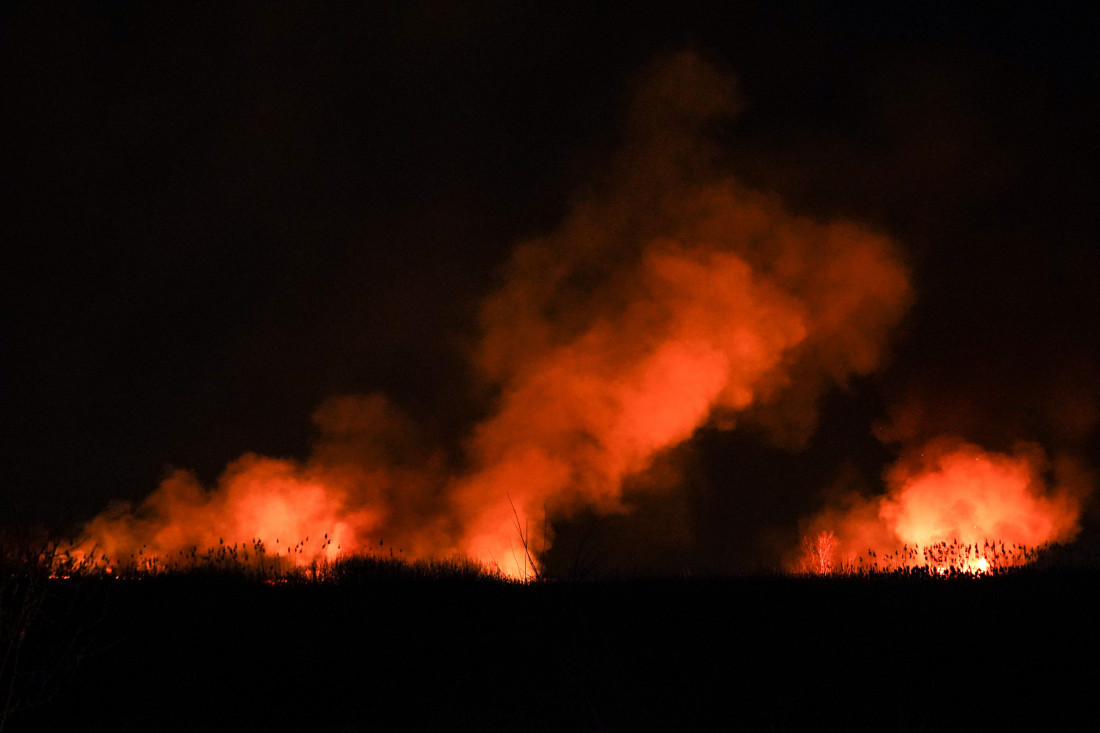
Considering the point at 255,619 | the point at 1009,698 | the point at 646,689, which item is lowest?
the point at 1009,698

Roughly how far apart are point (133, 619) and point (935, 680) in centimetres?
785

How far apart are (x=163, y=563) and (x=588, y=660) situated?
19.3ft

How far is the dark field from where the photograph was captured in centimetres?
668

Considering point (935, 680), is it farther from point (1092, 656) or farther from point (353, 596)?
point (353, 596)

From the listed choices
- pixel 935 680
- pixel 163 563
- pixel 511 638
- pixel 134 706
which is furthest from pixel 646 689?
pixel 163 563

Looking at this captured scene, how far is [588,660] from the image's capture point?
7.53 m

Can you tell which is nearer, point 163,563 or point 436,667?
point 436,667

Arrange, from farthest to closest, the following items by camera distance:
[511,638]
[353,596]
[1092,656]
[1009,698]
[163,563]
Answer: [163,563]
[353,596]
[511,638]
[1092,656]
[1009,698]

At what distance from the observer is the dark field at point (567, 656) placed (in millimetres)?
6684

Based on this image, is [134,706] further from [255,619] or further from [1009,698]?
[1009,698]

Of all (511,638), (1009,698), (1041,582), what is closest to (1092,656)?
(1009,698)

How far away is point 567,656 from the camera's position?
7.64m

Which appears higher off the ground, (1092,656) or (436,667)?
(436,667)

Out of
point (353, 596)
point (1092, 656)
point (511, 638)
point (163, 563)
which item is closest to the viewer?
point (1092, 656)
